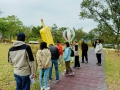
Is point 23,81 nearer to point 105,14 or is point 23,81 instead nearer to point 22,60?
point 22,60

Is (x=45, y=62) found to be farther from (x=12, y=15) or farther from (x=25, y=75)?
(x=12, y=15)

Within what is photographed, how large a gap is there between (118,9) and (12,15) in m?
38.7

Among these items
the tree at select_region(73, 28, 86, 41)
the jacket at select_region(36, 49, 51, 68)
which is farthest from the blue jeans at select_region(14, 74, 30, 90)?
the tree at select_region(73, 28, 86, 41)

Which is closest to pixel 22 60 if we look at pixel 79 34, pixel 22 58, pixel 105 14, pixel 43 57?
pixel 22 58

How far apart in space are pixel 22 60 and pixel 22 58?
0.05 metres

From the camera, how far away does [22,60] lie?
13.9ft

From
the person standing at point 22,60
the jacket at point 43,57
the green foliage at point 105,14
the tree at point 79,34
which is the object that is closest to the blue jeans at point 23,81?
the person standing at point 22,60

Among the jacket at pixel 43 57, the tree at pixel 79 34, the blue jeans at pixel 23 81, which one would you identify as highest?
the tree at pixel 79 34

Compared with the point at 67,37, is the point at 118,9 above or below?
above

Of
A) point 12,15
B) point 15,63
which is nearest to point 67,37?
point 15,63

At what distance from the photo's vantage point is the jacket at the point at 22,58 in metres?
4.20

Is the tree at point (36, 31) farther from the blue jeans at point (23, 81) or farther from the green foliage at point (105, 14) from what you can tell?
the blue jeans at point (23, 81)

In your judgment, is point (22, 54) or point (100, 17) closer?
point (22, 54)

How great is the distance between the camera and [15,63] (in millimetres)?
4371
